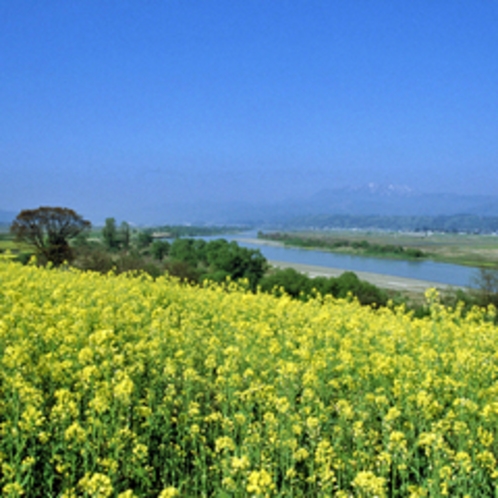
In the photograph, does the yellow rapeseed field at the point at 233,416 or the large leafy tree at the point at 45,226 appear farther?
the large leafy tree at the point at 45,226

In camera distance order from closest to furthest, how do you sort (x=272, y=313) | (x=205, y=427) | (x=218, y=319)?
(x=205, y=427) < (x=218, y=319) < (x=272, y=313)

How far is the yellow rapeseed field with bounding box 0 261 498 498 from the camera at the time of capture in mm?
2965

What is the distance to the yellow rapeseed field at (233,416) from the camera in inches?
117

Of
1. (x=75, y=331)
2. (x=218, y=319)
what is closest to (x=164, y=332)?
(x=75, y=331)

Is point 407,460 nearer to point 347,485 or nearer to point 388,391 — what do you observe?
point 347,485

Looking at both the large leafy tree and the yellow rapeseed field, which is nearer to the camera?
the yellow rapeseed field

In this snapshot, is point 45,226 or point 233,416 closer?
point 233,416

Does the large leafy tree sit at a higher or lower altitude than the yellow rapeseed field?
higher

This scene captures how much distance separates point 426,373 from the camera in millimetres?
4465

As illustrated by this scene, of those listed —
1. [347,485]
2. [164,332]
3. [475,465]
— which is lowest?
[347,485]

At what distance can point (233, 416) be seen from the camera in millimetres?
3758

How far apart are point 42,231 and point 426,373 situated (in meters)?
48.7

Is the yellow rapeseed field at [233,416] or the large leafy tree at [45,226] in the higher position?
the large leafy tree at [45,226]

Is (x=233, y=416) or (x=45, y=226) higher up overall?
(x=45, y=226)
